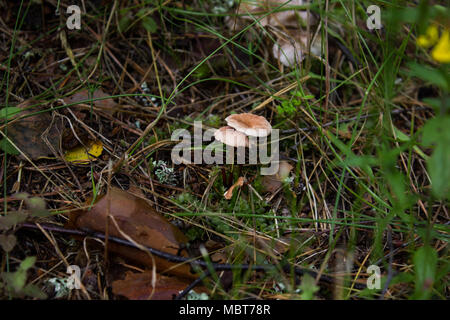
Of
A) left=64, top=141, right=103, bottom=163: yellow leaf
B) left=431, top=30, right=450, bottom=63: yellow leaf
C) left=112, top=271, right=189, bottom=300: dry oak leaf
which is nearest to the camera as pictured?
left=431, top=30, right=450, bottom=63: yellow leaf

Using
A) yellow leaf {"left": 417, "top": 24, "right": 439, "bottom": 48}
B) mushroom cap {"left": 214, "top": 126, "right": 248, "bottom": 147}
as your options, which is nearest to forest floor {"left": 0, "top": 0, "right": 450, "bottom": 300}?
yellow leaf {"left": 417, "top": 24, "right": 439, "bottom": 48}

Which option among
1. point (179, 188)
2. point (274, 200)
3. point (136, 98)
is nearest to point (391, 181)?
point (274, 200)

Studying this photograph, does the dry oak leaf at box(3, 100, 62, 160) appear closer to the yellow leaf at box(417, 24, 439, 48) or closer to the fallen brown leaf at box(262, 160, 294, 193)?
the fallen brown leaf at box(262, 160, 294, 193)

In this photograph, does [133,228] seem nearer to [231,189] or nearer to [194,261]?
[194,261]

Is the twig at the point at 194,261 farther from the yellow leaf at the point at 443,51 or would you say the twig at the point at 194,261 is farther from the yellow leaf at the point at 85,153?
the yellow leaf at the point at 443,51

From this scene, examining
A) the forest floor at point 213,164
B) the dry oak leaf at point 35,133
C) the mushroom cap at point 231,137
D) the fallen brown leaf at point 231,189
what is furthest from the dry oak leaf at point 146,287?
the dry oak leaf at point 35,133
